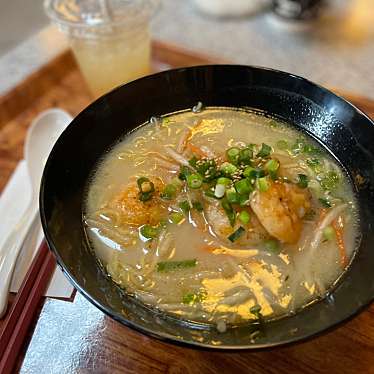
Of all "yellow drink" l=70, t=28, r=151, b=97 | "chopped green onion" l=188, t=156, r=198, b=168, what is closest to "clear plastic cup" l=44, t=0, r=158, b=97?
"yellow drink" l=70, t=28, r=151, b=97

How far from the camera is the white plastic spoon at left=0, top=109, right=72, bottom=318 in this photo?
1.48m

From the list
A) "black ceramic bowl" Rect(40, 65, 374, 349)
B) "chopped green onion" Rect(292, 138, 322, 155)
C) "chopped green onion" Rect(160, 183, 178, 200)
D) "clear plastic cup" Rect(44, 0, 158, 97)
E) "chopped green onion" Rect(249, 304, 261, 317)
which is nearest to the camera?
"black ceramic bowl" Rect(40, 65, 374, 349)

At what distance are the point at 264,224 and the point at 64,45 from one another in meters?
2.14

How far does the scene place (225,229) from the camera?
4.30 feet

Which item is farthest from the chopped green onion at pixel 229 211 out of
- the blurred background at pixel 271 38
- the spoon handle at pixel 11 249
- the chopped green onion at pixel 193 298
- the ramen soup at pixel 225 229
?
the blurred background at pixel 271 38

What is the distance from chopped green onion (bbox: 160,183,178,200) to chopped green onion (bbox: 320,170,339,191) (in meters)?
0.50

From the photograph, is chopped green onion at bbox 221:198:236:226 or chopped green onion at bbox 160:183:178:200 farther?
chopped green onion at bbox 160:183:178:200

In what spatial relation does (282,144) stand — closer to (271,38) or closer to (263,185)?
(263,185)

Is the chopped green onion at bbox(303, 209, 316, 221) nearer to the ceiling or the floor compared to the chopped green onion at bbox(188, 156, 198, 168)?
nearer to the floor

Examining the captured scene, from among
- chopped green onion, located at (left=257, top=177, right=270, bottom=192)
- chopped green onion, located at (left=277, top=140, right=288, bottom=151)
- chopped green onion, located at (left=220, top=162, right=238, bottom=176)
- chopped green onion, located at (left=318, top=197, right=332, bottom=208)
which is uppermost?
chopped green onion, located at (left=257, top=177, right=270, bottom=192)

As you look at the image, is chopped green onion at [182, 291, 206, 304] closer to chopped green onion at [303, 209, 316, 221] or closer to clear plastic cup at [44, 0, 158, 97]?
chopped green onion at [303, 209, 316, 221]

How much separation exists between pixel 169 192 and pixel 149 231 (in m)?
0.14

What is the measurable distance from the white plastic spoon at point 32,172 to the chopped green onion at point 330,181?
3.38 feet

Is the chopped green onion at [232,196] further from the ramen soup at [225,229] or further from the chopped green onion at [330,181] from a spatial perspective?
the chopped green onion at [330,181]
